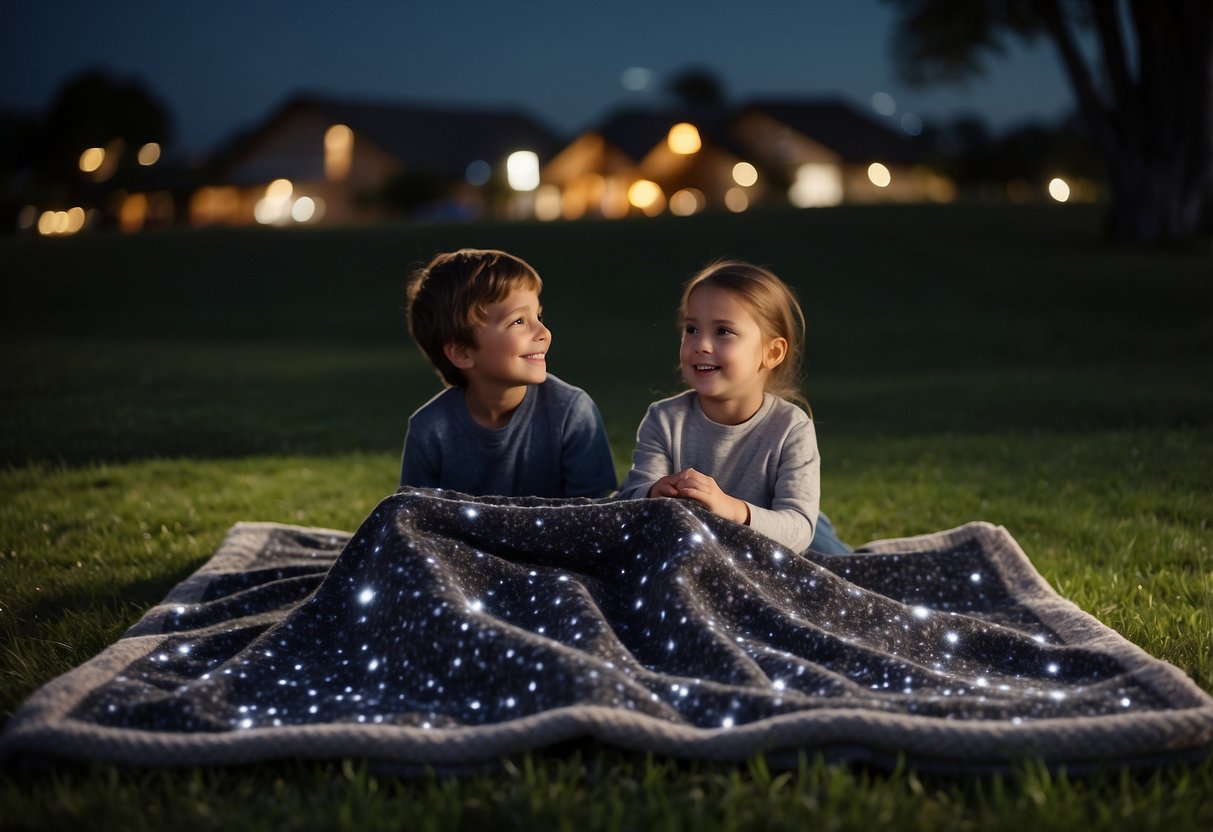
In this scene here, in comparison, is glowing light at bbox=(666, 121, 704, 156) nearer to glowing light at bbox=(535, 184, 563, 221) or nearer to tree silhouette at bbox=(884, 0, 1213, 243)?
glowing light at bbox=(535, 184, 563, 221)

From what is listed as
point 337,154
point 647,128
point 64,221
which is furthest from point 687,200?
point 64,221

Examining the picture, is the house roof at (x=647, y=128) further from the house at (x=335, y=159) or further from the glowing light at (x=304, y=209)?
the glowing light at (x=304, y=209)

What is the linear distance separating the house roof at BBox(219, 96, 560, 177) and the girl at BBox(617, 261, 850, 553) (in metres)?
41.0

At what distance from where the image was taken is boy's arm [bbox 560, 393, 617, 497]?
4176mm

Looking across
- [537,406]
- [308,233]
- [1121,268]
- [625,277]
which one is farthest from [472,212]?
[537,406]

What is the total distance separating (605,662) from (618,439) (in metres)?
4.57

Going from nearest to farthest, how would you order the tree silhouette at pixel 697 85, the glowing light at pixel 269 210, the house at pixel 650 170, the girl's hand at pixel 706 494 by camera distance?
the girl's hand at pixel 706 494 < the house at pixel 650 170 < the glowing light at pixel 269 210 < the tree silhouette at pixel 697 85

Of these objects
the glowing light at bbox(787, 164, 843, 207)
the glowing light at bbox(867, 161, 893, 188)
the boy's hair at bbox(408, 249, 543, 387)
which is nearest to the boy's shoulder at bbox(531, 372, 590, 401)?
the boy's hair at bbox(408, 249, 543, 387)

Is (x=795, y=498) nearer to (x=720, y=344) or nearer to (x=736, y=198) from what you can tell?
(x=720, y=344)

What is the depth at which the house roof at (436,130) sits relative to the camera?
45219 mm

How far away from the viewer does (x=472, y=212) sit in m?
43.2

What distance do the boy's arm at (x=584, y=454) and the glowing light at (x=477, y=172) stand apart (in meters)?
42.3

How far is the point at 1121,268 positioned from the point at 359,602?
18.7 metres

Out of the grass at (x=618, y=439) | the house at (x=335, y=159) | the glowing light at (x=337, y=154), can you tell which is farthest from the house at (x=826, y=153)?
the grass at (x=618, y=439)
